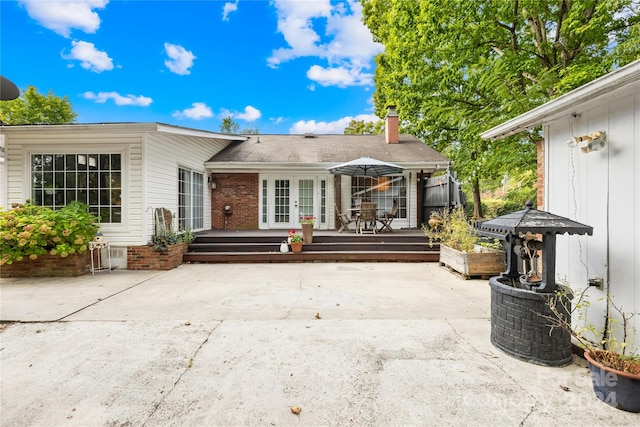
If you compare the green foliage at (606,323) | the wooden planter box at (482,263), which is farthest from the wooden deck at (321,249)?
the green foliage at (606,323)

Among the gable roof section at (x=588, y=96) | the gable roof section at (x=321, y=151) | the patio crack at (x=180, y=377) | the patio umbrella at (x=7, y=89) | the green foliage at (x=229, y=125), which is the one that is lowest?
the patio crack at (x=180, y=377)

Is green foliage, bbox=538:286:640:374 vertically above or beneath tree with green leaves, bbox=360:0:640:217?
beneath

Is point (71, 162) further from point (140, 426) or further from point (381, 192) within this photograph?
point (381, 192)

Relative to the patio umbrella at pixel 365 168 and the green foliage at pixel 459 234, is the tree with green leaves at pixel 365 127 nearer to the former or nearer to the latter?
the patio umbrella at pixel 365 168

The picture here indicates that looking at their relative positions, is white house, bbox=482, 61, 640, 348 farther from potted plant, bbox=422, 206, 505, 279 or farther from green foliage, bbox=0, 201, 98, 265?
green foliage, bbox=0, 201, 98, 265

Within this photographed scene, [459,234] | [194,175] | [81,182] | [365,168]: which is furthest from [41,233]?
[459,234]

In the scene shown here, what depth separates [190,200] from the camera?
8.54m

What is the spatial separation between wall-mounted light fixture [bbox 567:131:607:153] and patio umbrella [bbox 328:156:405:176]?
17.9 feet

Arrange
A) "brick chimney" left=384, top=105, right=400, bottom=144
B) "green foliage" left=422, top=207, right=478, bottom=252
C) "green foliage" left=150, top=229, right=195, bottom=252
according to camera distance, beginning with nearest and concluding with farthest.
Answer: "green foliage" left=422, top=207, right=478, bottom=252, "green foliage" left=150, top=229, right=195, bottom=252, "brick chimney" left=384, top=105, right=400, bottom=144

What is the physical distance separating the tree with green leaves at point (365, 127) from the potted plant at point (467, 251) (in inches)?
659

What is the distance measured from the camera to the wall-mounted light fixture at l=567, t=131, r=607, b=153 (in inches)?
97.9

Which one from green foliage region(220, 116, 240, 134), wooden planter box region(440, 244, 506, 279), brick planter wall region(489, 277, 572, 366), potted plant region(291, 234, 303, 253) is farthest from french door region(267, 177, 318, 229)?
green foliage region(220, 116, 240, 134)

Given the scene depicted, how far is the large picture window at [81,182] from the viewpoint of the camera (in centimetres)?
655

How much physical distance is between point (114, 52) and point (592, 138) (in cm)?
2080
